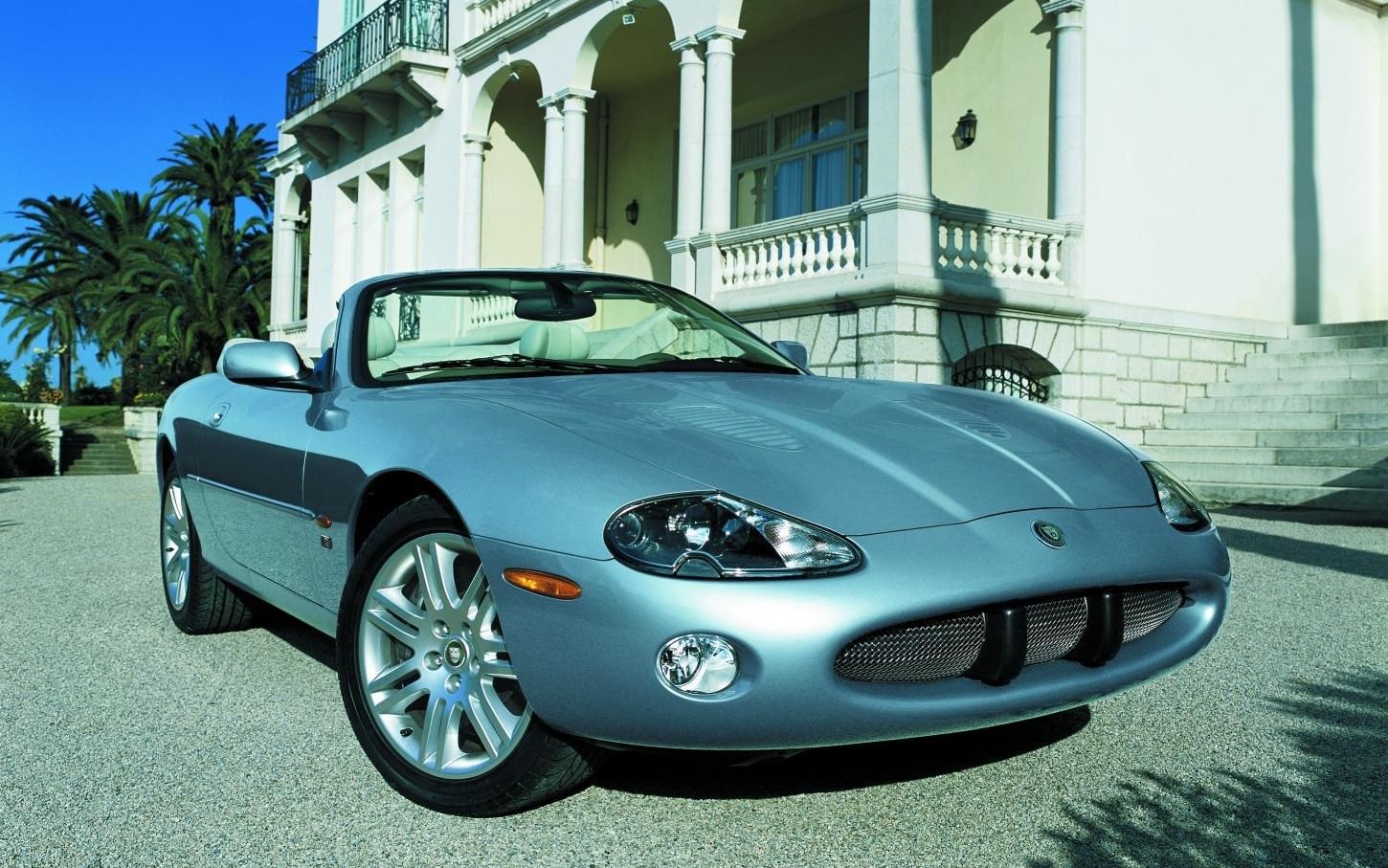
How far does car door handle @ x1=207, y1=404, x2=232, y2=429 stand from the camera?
13.4ft

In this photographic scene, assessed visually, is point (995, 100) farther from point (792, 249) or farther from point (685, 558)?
point (685, 558)

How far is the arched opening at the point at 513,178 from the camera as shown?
64.0ft

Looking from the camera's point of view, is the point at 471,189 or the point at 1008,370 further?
the point at 471,189

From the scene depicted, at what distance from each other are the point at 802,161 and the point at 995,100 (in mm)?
3831

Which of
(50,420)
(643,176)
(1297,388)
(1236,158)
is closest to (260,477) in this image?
(1297,388)

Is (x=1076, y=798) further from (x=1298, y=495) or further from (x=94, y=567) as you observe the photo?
(x=1298, y=495)

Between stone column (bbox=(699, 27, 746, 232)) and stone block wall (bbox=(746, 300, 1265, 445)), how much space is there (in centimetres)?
160

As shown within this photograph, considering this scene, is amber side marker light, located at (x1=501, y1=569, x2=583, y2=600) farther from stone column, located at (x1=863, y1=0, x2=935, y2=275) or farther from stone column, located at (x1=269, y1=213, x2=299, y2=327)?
stone column, located at (x1=269, y1=213, x2=299, y2=327)

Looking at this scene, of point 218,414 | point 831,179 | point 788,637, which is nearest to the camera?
point 788,637

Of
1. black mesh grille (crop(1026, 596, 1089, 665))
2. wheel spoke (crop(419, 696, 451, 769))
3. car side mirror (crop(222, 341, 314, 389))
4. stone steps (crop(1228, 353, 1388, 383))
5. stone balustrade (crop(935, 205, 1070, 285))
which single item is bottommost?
wheel spoke (crop(419, 696, 451, 769))

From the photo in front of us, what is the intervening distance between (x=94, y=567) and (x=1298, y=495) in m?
9.51

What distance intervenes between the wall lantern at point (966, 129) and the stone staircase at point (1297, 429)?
3776 mm

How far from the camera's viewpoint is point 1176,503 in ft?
9.53

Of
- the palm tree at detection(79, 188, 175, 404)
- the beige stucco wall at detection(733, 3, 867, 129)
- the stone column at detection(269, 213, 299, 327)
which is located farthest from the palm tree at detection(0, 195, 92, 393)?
the beige stucco wall at detection(733, 3, 867, 129)
